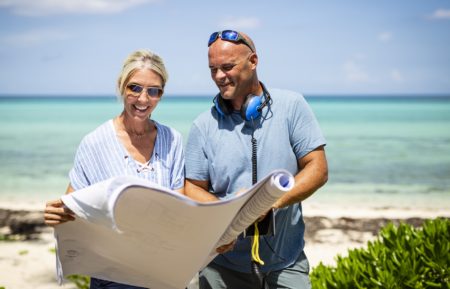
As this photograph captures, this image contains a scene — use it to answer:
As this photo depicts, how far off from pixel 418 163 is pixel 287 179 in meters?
20.6

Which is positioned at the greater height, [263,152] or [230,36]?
[230,36]

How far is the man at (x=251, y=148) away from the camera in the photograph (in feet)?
11.0

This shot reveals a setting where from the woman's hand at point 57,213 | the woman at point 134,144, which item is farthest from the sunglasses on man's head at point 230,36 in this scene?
the woman's hand at point 57,213

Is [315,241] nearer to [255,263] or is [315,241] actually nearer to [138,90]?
[255,263]

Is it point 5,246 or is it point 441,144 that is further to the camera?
point 441,144

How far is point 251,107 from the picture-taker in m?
3.32

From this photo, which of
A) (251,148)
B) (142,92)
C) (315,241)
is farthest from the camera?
(315,241)

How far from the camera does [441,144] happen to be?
29547 mm

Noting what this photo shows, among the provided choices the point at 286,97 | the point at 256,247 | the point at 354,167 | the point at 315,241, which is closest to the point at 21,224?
the point at 315,241

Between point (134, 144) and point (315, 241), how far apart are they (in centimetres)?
625

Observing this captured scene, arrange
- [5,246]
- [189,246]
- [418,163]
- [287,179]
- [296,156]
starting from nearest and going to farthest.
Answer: [287,179] → [189,246] → [296,156] → [5,246] → [418,163]

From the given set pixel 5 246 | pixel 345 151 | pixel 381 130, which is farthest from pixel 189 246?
pixel 381 130

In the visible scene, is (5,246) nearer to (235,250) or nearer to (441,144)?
(235,250)

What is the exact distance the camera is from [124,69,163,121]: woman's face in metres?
3.05
